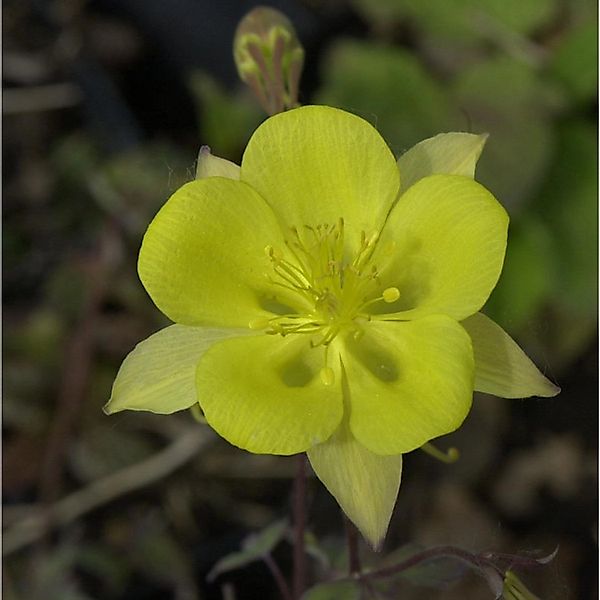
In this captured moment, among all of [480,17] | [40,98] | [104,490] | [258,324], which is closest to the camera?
[258,324]

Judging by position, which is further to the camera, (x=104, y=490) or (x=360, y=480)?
(x=104, y=490)

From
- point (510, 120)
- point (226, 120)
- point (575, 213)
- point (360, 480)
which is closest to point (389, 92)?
point (510, 120)

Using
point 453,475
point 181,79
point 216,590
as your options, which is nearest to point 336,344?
point 216,590

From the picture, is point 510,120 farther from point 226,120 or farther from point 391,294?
point 391,294

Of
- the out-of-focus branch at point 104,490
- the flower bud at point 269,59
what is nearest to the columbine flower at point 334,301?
the flower bud at point 269,59

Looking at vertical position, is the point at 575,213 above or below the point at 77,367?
above

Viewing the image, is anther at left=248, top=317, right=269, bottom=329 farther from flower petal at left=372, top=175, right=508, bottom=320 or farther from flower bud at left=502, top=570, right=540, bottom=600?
flower bud at left=502, top=570, right=540, bottom=600

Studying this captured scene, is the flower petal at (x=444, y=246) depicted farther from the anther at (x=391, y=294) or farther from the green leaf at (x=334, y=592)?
the green leaf at (x=334, y=592)

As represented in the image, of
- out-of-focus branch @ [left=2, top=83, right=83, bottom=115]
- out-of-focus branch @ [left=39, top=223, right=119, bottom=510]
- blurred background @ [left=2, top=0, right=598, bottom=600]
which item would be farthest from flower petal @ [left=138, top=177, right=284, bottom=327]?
out-of-focus branch @ [left=2, top=83, right=83, bottom=115]
